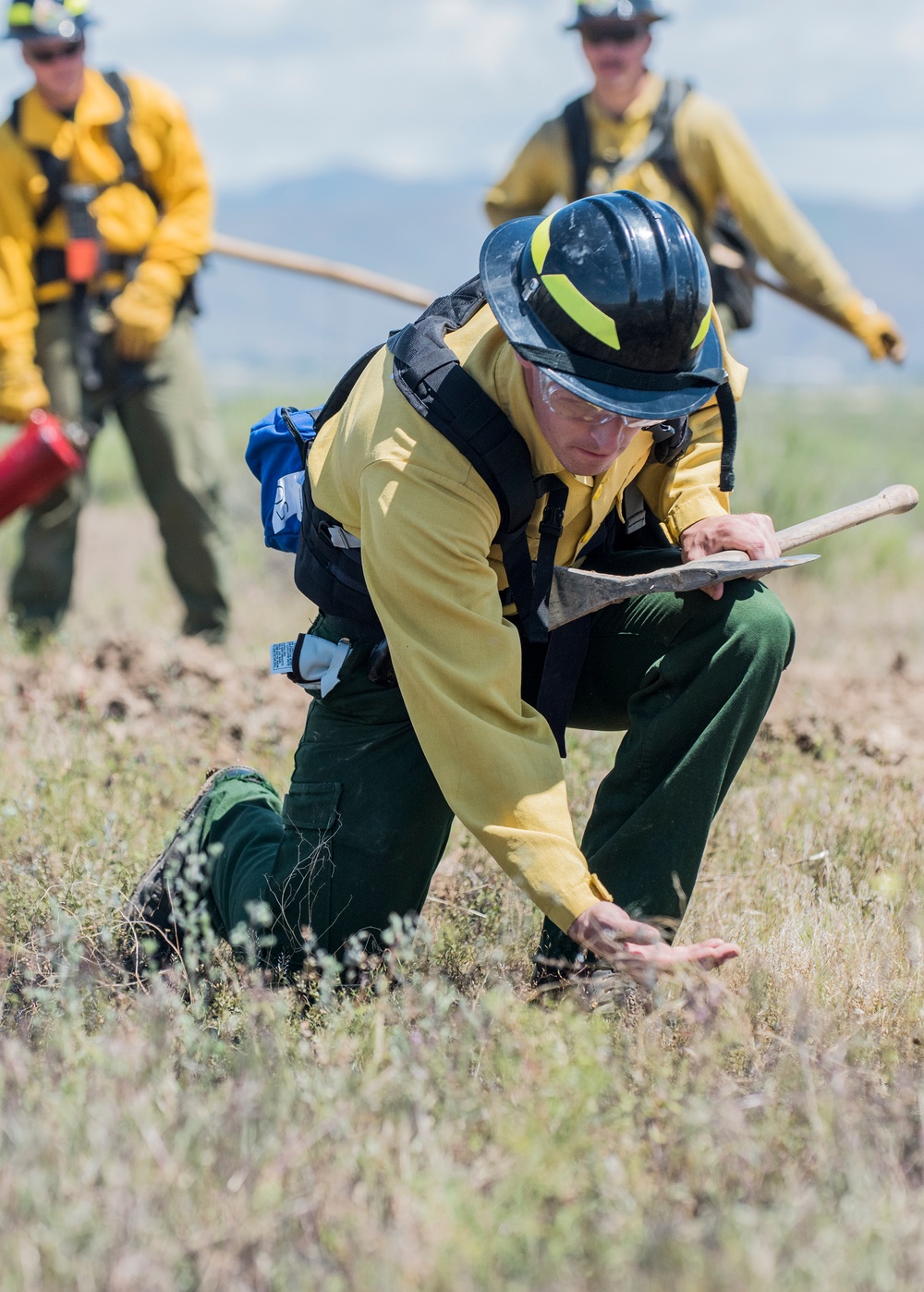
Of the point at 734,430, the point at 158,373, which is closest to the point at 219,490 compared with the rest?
the point at 158,373

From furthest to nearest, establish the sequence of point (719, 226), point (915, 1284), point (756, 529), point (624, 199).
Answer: point (719, 226)
point (756, 529)
point (624, 199)
point (915, 1284)

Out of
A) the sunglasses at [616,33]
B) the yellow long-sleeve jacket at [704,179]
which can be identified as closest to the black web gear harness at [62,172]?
the yellow long-sleeve jacket at [704,179]

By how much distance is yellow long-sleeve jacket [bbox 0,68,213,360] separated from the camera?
6141 mm

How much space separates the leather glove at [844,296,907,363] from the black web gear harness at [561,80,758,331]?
1.62 feet

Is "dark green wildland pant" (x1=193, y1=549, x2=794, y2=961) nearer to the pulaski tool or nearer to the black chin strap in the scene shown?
the pulaski tool

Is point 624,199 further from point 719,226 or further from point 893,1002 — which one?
point 719,226

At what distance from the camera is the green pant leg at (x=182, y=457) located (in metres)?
6.50

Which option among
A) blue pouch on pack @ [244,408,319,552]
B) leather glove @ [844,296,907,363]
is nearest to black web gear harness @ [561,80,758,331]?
leather glove @ [844,296,907,363]

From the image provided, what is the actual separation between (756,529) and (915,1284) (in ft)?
5.65

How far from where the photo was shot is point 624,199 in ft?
9.30

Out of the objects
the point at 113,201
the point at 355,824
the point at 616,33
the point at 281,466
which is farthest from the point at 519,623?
the point at 113,201

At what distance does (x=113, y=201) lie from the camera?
631cm

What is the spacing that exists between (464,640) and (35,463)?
381 centimetres

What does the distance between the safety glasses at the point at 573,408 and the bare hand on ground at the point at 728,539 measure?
55 centimetres
